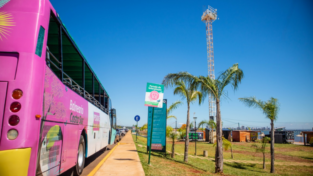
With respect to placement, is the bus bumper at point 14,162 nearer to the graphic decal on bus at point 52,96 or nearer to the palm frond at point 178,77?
the graphic decal on bus at point 52,96

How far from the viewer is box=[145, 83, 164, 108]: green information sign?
973 centimetres

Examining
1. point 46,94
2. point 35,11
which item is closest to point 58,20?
point 35,11

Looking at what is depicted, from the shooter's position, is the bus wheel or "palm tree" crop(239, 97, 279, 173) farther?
"palm tree" crop(239, 97, 279, 173)

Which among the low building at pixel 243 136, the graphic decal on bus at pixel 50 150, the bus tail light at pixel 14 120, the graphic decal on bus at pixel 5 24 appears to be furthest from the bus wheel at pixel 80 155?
the low building at pixel 243 136

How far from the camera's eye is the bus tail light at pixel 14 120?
304cm

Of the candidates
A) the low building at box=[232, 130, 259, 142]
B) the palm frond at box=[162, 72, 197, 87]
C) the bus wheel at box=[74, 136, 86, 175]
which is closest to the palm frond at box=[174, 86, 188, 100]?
the palm frond at box=[162, 72, 197, 87]

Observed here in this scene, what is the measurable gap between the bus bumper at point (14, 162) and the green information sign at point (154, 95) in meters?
6.78

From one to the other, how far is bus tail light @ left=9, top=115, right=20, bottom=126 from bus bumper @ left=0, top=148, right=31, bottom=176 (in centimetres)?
39

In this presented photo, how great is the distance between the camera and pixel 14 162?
293cm

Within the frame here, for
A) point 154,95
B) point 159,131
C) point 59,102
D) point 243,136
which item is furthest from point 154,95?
point 243,136

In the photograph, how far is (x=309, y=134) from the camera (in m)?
34.5

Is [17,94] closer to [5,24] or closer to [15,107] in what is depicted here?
[15,107]

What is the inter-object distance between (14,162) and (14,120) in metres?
0.60

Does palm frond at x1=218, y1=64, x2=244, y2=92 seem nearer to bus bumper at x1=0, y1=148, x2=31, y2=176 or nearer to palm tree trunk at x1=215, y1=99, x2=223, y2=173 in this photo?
palm tree trunk at x1=215, y1=99, x2=223, y2=173
